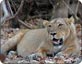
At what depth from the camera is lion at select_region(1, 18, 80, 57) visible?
4.75m

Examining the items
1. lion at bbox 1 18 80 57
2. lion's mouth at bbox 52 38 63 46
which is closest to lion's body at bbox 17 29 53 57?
lion at bbox 1 18 80 57

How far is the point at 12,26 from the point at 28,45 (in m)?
1.60

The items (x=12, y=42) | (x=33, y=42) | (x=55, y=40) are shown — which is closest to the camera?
(x=55, y=40)

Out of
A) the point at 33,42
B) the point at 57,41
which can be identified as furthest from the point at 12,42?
the point at 57,41

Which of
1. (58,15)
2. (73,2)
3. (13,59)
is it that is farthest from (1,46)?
(73,2)

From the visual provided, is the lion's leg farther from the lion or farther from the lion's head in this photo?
the lion's head

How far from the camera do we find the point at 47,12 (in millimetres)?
6949

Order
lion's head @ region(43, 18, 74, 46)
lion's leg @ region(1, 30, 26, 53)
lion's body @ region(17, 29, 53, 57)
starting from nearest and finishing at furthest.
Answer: lion's head @ region(43, 18, 74, 46) → lion's body @ region(17, 29, 53, 57) → lion's leg @ region(1, 30, 26, 53)

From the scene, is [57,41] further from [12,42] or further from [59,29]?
[12,42]

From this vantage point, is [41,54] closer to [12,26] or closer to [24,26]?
[24,26]

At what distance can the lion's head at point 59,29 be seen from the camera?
4680 millimetres

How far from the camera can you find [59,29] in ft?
15.6

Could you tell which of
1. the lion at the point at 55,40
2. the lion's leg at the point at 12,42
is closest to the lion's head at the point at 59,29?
the lion at the point at 55,40

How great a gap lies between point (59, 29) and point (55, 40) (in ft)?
0.43
